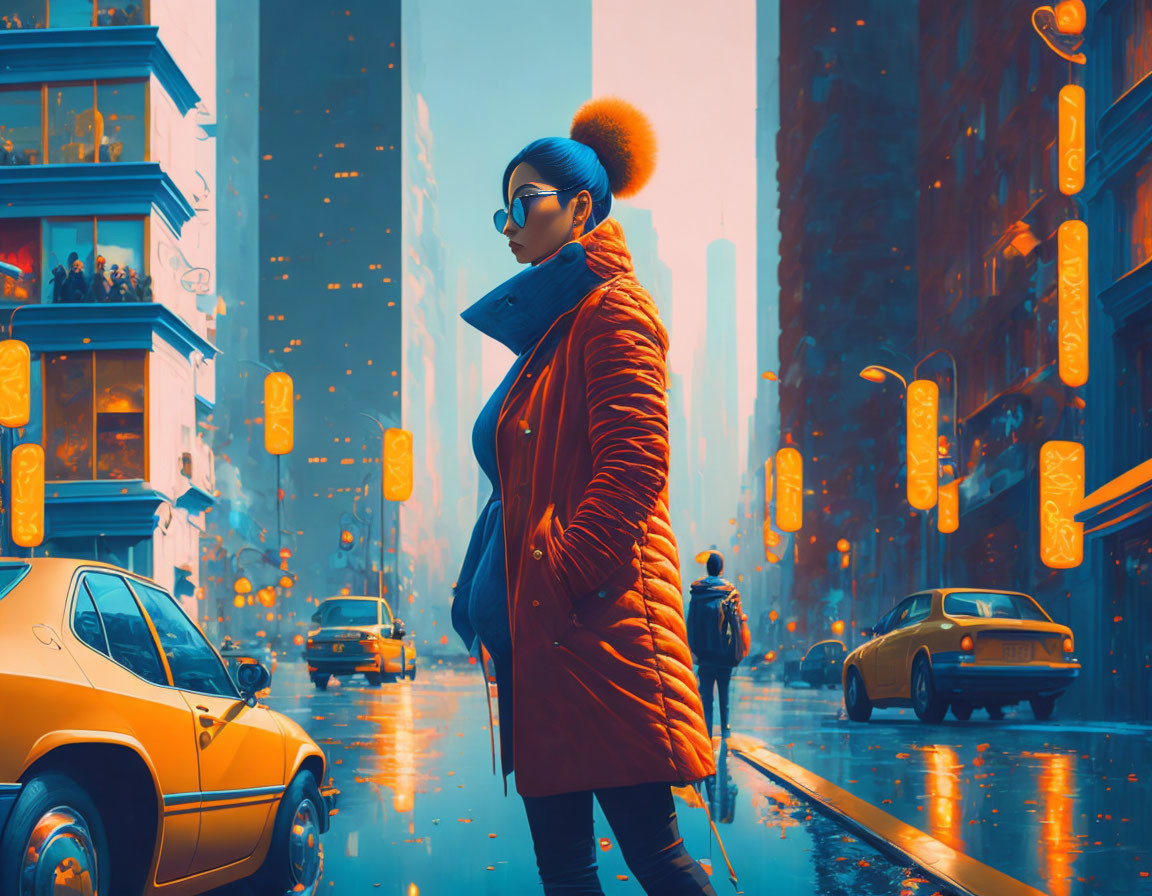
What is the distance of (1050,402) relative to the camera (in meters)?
32.3

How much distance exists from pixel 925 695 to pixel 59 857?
49.0ft

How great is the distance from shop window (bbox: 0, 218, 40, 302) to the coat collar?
127 ft

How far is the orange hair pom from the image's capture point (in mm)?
3492

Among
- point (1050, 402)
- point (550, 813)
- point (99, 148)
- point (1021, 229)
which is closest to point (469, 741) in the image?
point (550, 813)

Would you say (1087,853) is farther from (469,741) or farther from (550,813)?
(469,741)

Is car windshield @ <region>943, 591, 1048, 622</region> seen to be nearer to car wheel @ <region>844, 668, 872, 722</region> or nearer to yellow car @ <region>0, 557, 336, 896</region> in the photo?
car wheel @ <region>844, 668, 872, 722</region>

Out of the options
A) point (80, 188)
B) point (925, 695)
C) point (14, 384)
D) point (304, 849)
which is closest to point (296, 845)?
point (304, 849)

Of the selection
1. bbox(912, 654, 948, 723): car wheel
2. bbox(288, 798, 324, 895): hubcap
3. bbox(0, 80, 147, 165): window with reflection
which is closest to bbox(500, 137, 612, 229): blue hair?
bbox(288, 798, 324, 895): hubcap

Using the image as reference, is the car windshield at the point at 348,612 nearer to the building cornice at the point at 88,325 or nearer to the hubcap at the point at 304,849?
the building cornice at the point at 88,325

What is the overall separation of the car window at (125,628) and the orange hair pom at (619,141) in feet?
8.59

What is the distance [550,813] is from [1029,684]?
1581cm

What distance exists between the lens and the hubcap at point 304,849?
623 centimetres

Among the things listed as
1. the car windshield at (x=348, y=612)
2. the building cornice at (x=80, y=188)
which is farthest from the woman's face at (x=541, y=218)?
the building cornice at (x=80, y=188)

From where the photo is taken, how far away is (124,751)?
4754mm
